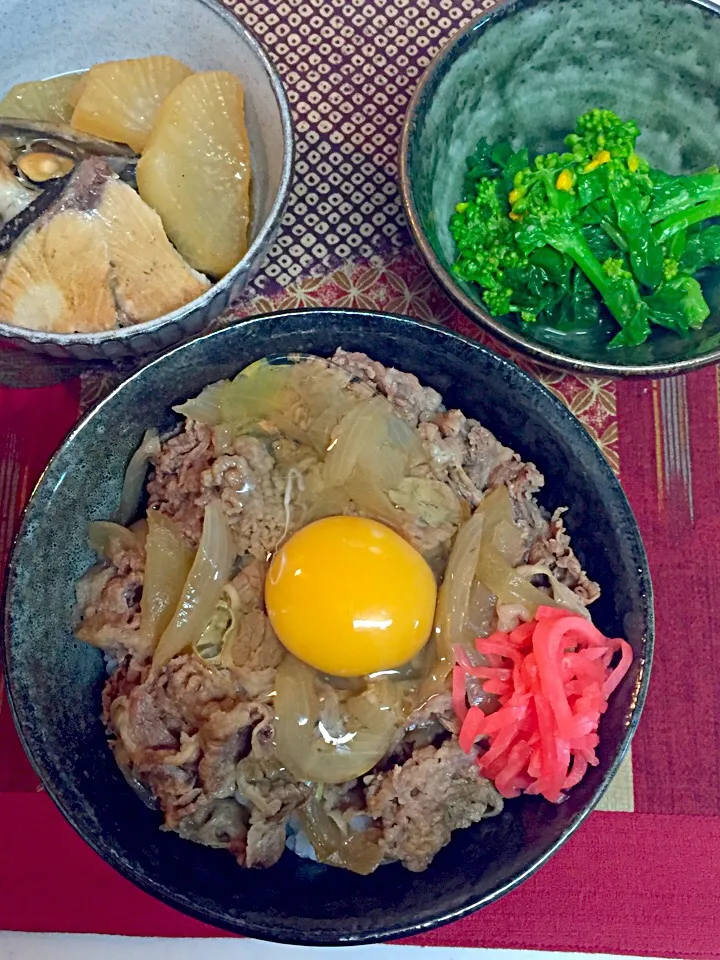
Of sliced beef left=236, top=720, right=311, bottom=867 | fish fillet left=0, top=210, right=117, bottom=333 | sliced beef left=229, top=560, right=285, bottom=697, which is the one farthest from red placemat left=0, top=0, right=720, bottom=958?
sliced beef left=229, top=560, right=285, bottom=697

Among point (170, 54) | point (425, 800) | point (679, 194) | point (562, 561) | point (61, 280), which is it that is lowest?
point (425, 800)

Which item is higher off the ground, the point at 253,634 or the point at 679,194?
the point at 679,194

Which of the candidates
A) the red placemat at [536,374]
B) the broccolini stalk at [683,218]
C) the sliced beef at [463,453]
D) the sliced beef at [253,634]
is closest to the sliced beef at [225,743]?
the sliced beef at [253,634]

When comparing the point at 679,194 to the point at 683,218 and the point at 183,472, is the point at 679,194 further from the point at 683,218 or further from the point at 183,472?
the point at 183,472

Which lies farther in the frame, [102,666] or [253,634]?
[102,666]

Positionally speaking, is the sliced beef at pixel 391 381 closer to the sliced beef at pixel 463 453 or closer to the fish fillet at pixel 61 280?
the sliced beef at pixel 463 453

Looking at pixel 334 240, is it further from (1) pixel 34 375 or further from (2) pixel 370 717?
(2) pixel 370 717

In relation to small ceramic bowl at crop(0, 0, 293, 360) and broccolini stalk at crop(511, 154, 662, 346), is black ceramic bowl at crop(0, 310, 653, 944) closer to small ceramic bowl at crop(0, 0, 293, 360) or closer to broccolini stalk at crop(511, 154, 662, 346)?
small ceramic bowl at crop(0, 0, 293, 360)

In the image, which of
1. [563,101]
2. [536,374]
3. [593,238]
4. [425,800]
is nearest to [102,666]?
[425,800]
